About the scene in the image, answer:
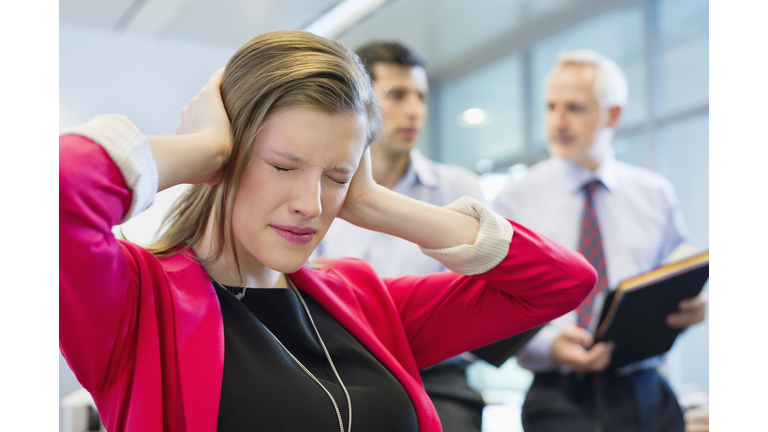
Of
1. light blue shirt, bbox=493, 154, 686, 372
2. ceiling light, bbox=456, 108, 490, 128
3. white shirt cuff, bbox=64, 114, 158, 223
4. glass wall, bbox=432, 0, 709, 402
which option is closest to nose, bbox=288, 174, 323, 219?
white shirt cuff, bbox=64, 114, 158, 223

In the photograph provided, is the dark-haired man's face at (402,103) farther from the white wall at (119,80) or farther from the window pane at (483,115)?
the window pane at (483,115)

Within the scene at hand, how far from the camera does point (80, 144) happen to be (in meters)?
0.70

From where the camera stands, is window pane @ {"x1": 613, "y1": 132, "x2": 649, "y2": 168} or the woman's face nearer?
the woman's face

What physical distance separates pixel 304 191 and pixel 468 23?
4.72 metres

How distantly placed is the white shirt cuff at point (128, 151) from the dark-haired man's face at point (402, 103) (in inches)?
65.3

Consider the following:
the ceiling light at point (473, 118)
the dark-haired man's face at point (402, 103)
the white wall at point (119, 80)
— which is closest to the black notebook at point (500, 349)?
the dark-haired man's face at point (402, 103)

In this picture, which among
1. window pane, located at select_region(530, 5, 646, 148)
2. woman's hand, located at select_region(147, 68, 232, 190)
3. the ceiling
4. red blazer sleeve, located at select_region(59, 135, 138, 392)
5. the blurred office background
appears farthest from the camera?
window pane, located at select_region(530, 5, 646, 148)

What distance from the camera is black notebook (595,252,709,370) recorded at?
1575 millimetres

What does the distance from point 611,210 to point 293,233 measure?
71.9 inches

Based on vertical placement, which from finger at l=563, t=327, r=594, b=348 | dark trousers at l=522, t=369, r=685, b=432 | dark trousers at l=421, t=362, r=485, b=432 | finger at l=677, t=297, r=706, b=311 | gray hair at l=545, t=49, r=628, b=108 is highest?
gray hair at l=545, t=49, r=628, b=108

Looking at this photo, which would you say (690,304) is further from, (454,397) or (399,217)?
(399,217)

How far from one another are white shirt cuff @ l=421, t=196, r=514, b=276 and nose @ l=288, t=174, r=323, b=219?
321 mm

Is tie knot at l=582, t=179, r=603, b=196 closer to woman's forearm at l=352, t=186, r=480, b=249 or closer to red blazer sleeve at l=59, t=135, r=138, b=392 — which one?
woman's forearm at l=352, t=186, r=480, b=249
